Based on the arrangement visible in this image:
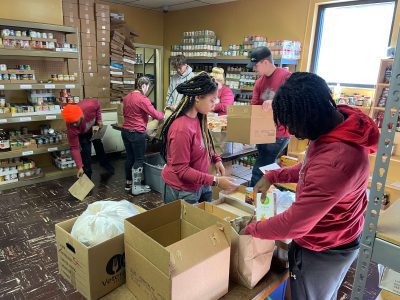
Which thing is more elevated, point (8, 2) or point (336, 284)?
point (8, 2)

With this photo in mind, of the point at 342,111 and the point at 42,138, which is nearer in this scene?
the point at 342,111

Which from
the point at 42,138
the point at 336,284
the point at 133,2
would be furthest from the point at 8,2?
the point at 336,284

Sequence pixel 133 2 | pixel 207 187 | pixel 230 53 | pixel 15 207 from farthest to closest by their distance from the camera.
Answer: pixel 133 2, pixel 230 53, pixel 15 207, pixel 207 187

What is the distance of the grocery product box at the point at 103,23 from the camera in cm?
552

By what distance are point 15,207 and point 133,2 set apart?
15.3 ft

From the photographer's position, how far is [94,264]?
1194 mm

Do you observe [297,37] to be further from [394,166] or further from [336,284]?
[336,284]

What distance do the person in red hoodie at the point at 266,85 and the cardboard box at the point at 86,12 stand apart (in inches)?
145

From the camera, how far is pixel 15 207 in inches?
146

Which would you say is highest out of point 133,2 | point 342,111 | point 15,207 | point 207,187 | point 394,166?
point 133,2

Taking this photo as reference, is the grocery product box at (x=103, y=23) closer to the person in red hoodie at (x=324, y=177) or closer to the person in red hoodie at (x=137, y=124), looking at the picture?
the person in red hoodie at (x=137, y=124)

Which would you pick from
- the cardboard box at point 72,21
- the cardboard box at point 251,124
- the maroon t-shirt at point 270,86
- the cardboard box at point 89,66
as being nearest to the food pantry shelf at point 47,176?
the cardboard box at point 89,66

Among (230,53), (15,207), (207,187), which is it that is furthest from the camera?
(230,53)

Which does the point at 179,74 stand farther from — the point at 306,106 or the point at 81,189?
the point at 306,106
